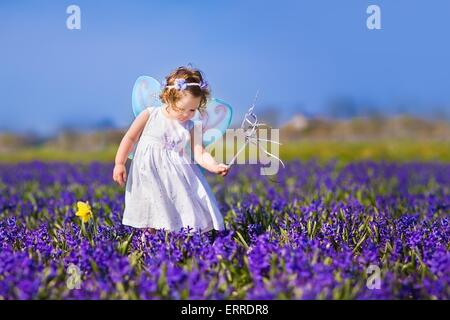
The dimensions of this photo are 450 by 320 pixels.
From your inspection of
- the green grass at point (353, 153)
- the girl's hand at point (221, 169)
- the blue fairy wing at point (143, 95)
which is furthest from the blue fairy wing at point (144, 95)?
the green grass at point (353, 153)

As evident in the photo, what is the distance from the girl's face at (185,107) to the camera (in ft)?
18.6

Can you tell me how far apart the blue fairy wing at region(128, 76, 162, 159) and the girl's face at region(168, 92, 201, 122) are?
0.31 metres

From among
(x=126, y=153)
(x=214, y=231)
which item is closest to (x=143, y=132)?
(x=126, y=153)

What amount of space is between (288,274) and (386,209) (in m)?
3.37

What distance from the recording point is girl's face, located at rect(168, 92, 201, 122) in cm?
568

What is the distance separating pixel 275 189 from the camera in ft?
32.4

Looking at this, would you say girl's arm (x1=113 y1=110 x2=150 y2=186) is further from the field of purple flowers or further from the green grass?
the green grass

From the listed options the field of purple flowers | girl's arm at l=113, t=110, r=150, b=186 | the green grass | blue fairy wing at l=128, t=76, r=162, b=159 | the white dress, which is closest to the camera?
the field of purple flowers

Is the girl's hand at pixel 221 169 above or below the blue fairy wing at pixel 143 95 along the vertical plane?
below

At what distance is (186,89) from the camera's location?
565cm

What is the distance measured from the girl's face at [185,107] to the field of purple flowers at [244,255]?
1.06 m

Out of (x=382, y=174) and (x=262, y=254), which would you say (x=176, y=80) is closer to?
(x=262, y=254)

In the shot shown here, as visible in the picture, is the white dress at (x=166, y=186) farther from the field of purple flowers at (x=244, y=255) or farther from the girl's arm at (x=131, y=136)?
the field of purple flowers at (x=244, y=255)

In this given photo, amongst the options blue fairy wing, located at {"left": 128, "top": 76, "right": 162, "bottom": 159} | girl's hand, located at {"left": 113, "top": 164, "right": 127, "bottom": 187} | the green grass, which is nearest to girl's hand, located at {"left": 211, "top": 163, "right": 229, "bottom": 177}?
girl's hand, located at {"left": 113, "top": 164, "right": 127, "bottom": 187}
